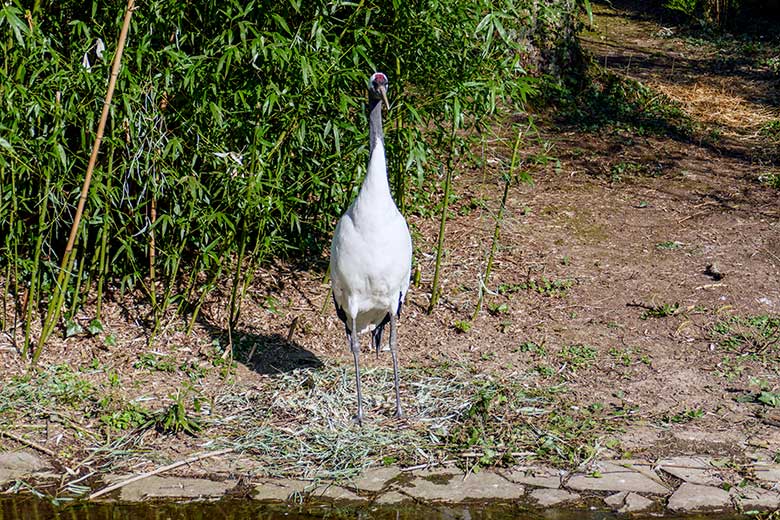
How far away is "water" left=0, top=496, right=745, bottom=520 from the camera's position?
408 centimetres

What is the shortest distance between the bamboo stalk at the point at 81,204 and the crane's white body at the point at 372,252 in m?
1.31

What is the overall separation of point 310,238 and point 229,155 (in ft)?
4.96

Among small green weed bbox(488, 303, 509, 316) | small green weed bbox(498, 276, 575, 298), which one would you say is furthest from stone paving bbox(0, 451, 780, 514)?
small green weed bbox(498, 276, 575, 298)

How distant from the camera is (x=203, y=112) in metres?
5.20

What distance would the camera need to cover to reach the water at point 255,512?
408 centimetres

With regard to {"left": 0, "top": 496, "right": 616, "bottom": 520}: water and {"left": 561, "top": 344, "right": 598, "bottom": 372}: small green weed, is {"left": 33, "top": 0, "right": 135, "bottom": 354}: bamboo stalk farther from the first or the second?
{"left": 561, "top": 344, "right": 598, "bottom": 372}: small green weed

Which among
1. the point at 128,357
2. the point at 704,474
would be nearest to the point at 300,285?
the point at 128,357

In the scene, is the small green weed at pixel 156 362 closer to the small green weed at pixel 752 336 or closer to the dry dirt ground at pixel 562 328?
the dry dirt ground at pixel 562 328

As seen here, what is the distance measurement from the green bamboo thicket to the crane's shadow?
5.3 inches

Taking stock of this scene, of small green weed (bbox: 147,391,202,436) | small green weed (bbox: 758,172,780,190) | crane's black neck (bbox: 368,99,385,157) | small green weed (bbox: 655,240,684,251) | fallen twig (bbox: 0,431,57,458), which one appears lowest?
fallen twig (bbox: 0,431,57,458)

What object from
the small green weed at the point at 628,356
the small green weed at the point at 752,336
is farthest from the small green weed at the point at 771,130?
the small green weed at the point at 628,356

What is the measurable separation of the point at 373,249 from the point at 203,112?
1205 millimetres

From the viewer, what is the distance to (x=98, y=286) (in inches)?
225

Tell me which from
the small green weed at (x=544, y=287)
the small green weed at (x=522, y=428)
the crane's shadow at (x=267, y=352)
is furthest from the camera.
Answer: the small green weed at (x=544, y=287)
